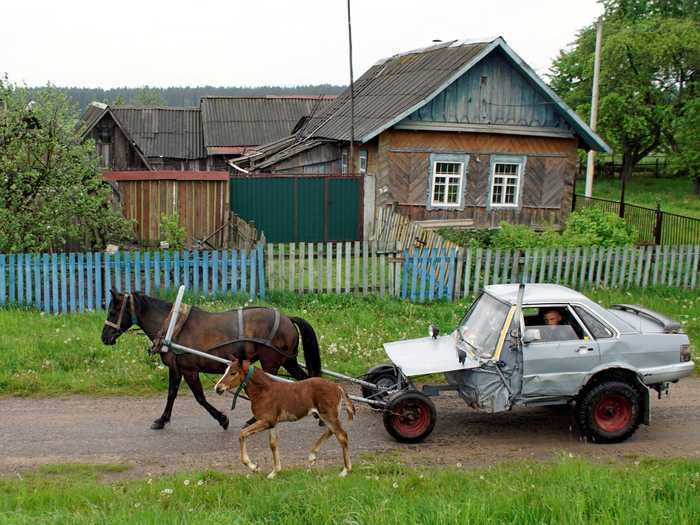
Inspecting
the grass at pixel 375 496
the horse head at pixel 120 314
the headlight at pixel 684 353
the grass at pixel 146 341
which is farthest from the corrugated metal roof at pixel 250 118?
the grass at pixel 375 496

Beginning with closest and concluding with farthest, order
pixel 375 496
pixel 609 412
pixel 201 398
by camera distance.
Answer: pixel 375 496
pixel 609 412
pixel 201 398

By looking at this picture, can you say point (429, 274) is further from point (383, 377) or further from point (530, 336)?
point (530, 336)

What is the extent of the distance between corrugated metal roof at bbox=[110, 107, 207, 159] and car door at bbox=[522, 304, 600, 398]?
33.1 m

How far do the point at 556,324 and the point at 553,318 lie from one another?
0.08 meters

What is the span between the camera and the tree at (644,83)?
40688mm

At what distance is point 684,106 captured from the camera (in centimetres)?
4012

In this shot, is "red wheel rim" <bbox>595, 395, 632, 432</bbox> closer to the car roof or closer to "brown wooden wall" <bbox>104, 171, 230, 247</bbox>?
the car roof

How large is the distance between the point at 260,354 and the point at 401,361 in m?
1.67

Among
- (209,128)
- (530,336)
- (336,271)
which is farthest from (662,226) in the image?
(209,128)

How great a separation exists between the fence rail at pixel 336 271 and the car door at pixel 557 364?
6195 mm

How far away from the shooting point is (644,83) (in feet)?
138

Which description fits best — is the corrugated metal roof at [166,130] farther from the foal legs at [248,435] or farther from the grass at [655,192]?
the foal legs at [248,435]

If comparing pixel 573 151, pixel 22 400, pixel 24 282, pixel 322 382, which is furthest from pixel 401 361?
pixel 573 151

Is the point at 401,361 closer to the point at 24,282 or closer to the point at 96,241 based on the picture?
the point at 24,282
